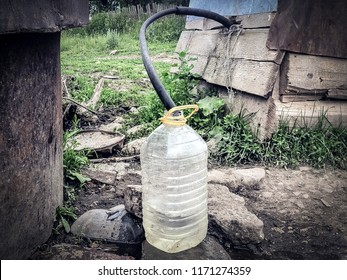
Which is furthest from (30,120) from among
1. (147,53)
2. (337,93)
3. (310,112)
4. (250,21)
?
(337,93)

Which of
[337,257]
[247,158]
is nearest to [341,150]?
[247,158]

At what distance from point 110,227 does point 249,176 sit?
52.0 inches

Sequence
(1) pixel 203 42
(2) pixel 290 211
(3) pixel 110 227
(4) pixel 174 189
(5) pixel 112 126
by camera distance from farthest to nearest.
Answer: (1) pixel 203 42, (5) pixel 112 126, (2) pixel 290 211, (3) pixel 110 227, (4) pixel 174 189

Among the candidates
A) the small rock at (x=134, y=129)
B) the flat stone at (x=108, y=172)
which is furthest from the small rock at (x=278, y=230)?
the small rock at (x=134, y=129)

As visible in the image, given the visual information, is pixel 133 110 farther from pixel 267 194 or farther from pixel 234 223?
pixel 234 223

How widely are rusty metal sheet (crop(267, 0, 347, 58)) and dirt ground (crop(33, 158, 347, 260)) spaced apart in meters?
1.18

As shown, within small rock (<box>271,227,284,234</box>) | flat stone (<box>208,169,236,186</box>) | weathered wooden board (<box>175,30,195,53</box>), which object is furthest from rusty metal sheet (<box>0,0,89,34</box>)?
weathered wooden board (<box>175,30,195,53</box>)

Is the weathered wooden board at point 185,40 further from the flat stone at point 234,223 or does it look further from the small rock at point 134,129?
the flat stone at point 234,223

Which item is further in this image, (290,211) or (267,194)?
(267,194)

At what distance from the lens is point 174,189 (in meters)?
2.10

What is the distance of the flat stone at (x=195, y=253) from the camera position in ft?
6.35

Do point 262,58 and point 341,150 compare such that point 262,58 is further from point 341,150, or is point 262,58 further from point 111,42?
point 111,42

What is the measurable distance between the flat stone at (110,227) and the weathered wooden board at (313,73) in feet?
6.57

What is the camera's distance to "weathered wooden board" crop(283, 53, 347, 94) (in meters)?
3.34
